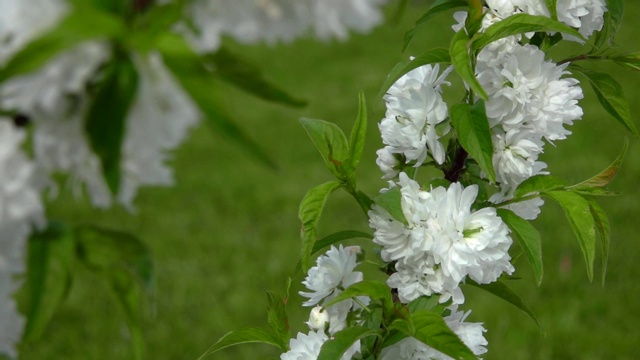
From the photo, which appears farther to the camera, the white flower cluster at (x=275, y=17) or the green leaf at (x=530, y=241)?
the white flower cluster at (x=275, y=17)

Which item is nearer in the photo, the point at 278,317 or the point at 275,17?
the point at 278,317

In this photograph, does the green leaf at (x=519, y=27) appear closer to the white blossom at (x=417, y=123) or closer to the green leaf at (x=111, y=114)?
the white blossom at (x=417, y=123)

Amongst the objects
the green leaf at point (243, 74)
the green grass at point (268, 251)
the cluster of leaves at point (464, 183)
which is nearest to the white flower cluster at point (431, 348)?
the cluster of leaves at point (464, 183)

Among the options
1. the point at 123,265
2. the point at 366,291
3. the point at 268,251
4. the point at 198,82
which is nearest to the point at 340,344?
the point at 366,291

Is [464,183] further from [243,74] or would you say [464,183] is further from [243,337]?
[243,74]

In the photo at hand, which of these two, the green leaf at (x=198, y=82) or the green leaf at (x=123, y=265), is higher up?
the green leaf at (x=198, y=82)

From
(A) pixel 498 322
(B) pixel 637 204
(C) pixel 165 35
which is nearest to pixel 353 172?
(C) pixel 165 35
